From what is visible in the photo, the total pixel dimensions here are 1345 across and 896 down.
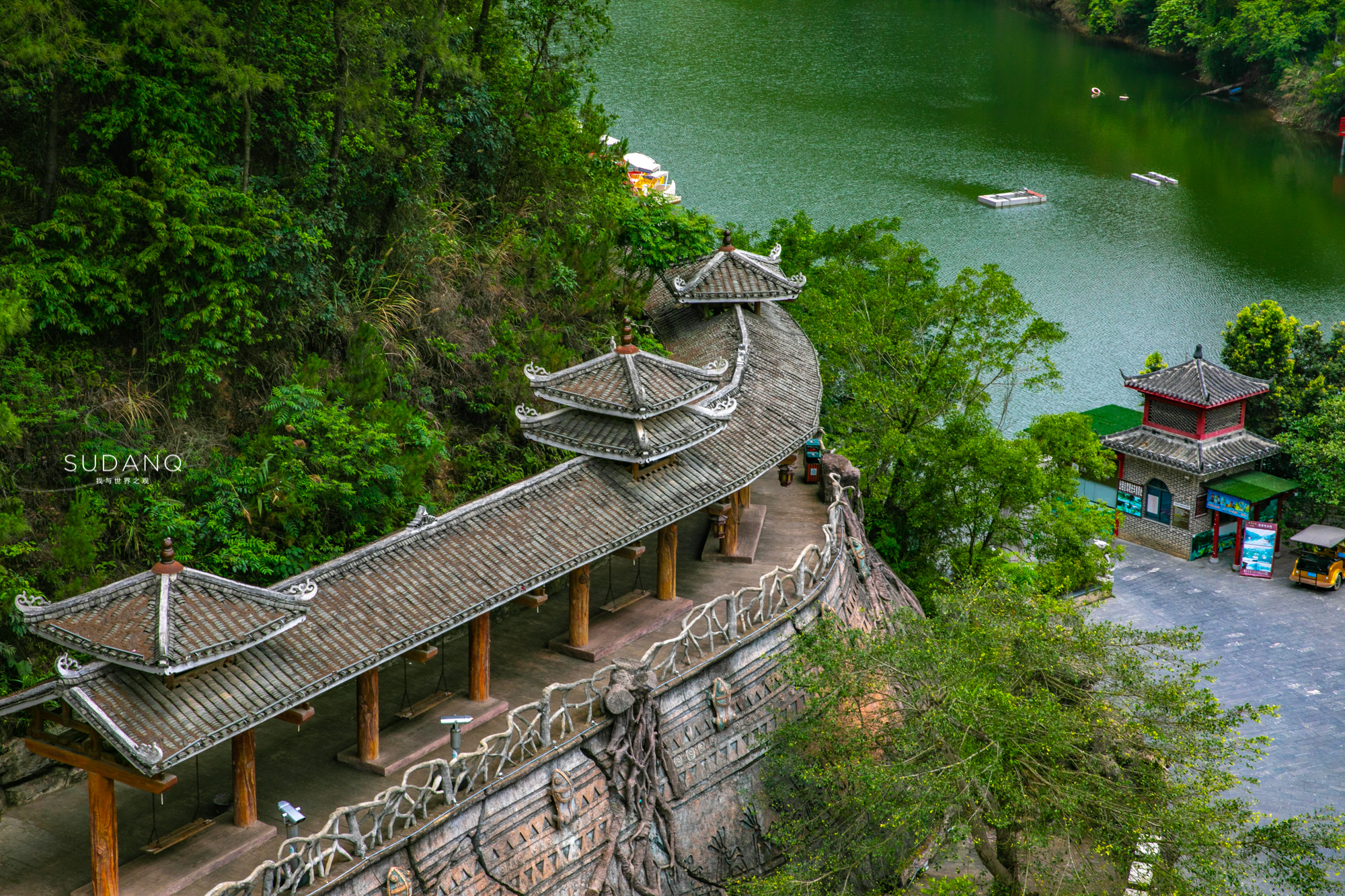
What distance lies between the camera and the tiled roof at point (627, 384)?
23578mm

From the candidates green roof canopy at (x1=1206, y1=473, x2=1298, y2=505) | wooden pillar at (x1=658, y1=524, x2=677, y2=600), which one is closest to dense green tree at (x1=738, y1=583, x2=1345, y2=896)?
wooden pillar at (x1=658, y1=524, x2=677, y2=600)

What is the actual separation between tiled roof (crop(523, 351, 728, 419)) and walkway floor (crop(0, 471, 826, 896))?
4127mm

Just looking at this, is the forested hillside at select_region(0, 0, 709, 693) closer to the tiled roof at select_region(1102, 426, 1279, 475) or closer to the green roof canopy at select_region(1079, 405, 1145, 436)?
the tiled roof at select_region(1102, 426, 1279, 475)

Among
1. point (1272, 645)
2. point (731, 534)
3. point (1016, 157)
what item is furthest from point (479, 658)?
point (1016, 157)

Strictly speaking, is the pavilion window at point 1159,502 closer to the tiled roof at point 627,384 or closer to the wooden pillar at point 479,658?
the tiled roof at point 627,384

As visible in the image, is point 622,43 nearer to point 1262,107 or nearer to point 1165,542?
point 1262,107

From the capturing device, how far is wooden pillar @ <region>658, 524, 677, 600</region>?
25266mm

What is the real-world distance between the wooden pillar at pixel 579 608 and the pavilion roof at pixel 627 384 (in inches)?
116

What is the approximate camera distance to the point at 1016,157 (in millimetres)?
65750

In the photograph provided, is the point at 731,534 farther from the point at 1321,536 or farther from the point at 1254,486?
the point at 1321,536

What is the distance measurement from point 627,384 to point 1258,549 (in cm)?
2391

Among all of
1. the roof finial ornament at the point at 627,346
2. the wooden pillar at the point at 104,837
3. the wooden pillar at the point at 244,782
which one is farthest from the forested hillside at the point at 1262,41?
the wooden pillar at the point at 104,837

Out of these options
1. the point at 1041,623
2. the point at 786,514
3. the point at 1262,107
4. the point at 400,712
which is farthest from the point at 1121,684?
the point at 1262,107

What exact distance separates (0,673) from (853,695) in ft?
42.1
